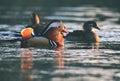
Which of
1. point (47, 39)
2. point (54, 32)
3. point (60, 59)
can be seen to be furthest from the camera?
point (54, 32)

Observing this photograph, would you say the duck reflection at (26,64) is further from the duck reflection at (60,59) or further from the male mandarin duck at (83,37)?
the male mandarin duck at (83,37)

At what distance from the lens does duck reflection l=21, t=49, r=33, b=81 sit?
15.3 m

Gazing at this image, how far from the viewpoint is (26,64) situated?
682 inches

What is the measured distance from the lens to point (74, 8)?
43844 mm

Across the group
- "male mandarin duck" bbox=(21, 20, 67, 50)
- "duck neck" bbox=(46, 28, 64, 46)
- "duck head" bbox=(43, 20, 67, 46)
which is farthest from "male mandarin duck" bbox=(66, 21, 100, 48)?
"male mandarin duck" bbox=(21, 20, 67, 50)

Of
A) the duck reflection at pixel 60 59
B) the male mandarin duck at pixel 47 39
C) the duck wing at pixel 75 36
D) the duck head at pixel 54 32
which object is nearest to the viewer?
the duck reflection at pixel 60 59

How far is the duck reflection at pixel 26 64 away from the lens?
601 inches

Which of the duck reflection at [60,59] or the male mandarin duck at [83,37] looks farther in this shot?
the male mandarin duck at [83,37]

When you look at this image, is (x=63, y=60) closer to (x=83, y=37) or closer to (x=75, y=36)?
(x=75, y=36)

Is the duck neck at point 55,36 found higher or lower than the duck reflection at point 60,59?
higher

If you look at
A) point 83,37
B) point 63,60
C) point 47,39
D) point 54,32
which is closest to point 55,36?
point 54,32

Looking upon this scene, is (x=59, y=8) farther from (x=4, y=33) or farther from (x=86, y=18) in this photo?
(x=4, y=33)

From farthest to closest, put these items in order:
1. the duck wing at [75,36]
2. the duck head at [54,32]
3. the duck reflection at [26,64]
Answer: the duck wing at [75,36] → the duck head at [54,32] → the duck reflection at [26,64]

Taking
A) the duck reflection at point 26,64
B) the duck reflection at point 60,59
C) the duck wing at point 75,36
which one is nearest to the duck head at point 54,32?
the duck reflection at point 26,64
